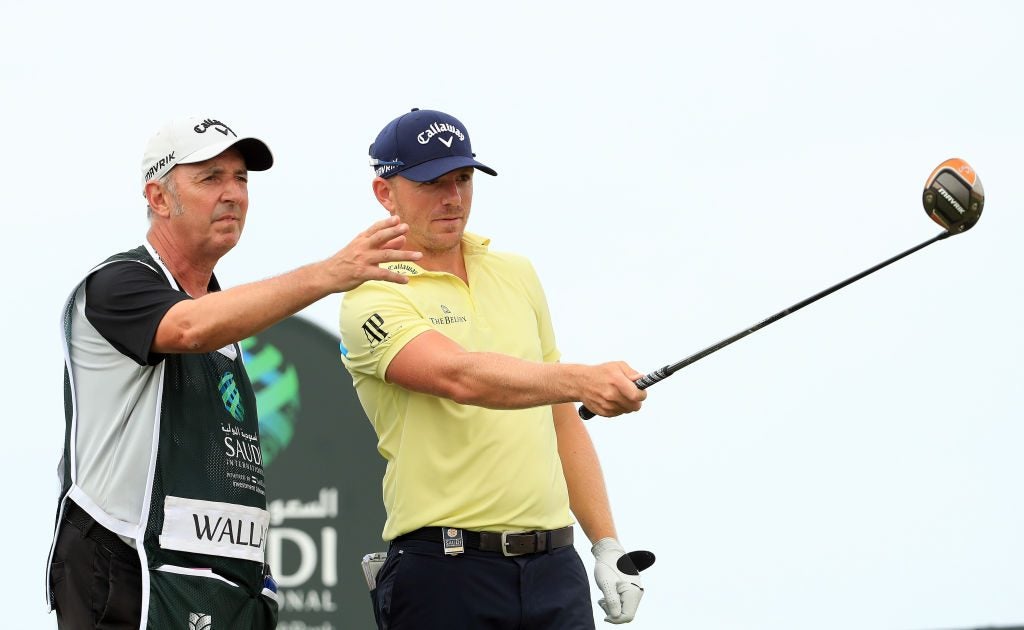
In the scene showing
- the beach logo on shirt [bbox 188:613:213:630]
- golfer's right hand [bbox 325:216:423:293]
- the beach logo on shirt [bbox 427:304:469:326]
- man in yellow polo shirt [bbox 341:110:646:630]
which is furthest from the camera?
the beach logo on shirt [bbox 427:304:469:326]

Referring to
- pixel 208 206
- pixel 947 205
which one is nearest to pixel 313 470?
pixel 208 206

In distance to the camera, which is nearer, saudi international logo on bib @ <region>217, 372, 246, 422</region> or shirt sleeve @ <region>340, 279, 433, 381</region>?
saudi international logo on bib @ <region>217, 372, 246, 422</region>

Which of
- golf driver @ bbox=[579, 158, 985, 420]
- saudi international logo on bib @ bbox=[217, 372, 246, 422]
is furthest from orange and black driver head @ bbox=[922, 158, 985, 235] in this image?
saudi international logo on bib @ bbox=[217, 372, 246, 422]

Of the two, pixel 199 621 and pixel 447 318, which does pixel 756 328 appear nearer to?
pixel 447 318

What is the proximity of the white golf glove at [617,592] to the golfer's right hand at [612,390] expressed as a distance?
0.77m

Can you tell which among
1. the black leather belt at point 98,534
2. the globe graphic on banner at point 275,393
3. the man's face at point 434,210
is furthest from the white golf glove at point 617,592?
the globe graphic on banner at point 275,393

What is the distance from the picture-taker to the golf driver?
3.16m

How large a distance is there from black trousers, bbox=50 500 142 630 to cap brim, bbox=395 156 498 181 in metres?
1.22

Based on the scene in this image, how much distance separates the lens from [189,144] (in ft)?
10.8

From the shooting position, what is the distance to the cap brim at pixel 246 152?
326cm

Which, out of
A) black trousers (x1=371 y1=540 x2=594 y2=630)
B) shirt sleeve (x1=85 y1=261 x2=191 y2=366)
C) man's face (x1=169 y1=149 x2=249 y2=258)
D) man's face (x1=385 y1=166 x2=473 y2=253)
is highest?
man's face (x1=385 y1=166 x2=473 y2=253)

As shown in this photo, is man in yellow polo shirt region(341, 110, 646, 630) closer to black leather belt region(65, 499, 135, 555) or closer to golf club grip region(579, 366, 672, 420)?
golf club grip region(579, 366, 672, 420)

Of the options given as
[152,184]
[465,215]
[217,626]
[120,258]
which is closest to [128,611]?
[217,626]

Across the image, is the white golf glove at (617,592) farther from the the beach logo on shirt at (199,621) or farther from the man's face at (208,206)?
the man's face at (208,206)
